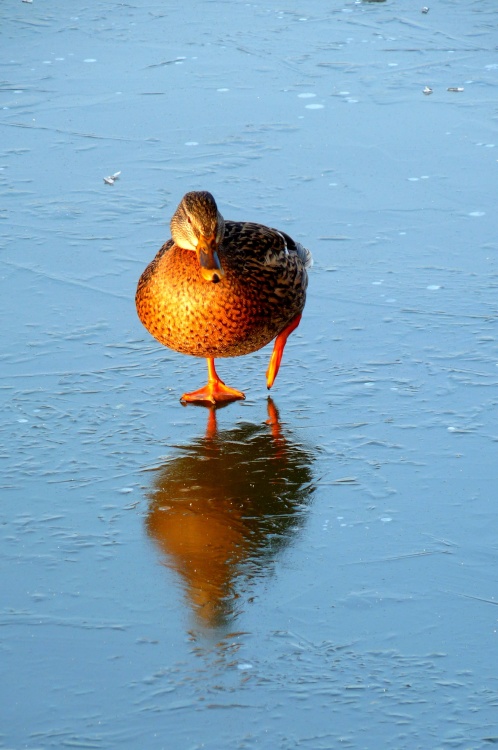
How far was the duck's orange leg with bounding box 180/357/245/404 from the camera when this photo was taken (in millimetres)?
4363

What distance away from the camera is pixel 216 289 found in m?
4.13

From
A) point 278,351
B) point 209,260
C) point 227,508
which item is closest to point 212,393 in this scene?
point 278,351

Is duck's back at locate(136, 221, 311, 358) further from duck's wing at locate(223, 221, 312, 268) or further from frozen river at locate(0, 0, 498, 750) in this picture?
frozen river at locate(0, 0, 498, 750)

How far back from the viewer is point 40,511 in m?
3.62

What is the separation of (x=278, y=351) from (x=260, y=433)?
425mm

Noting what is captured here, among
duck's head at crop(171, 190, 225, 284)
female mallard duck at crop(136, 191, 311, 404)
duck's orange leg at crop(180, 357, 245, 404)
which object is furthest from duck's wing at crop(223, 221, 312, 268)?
duck's orange leg at crop(180, 357, 245, 404)

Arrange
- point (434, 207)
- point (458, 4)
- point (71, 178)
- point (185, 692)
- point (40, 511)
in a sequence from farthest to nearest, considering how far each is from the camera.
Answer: point (458, 4), point (71, 178), point (434, 207), point (40, 511), point (185, 692)

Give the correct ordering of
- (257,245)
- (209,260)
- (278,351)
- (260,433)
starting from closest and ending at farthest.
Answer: (209,260)
(260,433)
(257,245)
(278,351)

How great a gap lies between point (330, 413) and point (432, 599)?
1.18 m

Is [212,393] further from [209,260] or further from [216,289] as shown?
[209,260]

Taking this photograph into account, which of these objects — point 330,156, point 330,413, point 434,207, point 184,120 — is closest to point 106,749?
point 330,413

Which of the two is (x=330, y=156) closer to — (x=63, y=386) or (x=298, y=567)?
(x=63, y=386)

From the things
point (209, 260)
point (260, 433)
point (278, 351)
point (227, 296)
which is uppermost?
point (209, 260)

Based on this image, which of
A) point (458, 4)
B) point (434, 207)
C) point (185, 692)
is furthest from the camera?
point (458, 4)
